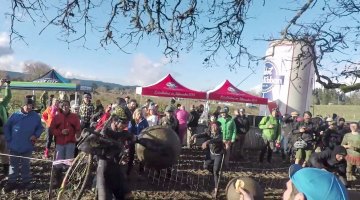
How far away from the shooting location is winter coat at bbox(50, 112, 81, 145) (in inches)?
339

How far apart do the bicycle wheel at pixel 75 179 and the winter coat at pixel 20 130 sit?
2.20m

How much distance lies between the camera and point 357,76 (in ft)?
16.1

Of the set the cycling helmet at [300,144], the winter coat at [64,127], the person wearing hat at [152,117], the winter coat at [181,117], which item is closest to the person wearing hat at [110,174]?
the winter coat at [64,127]

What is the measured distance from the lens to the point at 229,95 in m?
16.9

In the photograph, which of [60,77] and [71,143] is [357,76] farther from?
[60,77]

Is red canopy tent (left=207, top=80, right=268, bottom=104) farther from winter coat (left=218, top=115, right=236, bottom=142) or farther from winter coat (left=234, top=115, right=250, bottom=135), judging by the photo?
winter coat (left=218, top=115, right=236, bottom=142)

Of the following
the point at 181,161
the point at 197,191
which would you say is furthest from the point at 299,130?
the point at 197,191

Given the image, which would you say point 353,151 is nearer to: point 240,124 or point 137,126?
point 240,124

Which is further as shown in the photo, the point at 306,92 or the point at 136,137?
the point at 306,92

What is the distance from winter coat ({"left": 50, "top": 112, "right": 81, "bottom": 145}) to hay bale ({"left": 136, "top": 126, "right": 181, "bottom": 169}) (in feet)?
8.36

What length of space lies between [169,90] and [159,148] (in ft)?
31.3

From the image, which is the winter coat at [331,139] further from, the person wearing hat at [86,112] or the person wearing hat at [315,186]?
the person wearing hat at [315,186]

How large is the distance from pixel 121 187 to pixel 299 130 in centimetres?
693

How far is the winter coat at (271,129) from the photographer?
14.0 meters
